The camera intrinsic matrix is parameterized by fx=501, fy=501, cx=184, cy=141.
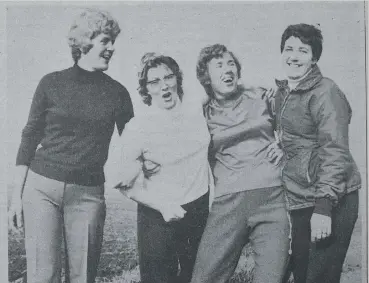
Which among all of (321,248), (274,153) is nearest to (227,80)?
(274,153)

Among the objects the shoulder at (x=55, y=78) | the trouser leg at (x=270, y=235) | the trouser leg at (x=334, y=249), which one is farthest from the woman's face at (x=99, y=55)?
the trouser leg at (x=334, y=249)

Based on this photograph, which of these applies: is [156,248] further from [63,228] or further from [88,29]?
[88,29]

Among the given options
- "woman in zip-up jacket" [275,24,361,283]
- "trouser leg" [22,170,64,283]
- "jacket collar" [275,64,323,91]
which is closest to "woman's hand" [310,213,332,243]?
"woman in zip-up jacket" [275,24,361,283]

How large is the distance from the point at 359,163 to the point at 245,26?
103 cm

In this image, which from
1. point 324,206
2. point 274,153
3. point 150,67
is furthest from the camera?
point 150,67

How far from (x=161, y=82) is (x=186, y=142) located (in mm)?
370

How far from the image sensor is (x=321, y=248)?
8.98 feet

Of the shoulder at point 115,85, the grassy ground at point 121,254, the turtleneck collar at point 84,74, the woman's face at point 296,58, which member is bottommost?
the grassy ground at point 121,254

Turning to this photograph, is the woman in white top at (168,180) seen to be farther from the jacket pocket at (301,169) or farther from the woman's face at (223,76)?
the jacket pocket at (301,169)

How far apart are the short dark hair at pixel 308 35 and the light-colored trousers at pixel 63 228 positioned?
4.56 ft

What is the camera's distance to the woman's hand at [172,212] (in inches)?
109

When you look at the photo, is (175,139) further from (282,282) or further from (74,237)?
(282,282)

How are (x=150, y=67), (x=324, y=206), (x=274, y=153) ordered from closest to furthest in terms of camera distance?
(x=324, y=206) < (x=274, y=153) < (x=150, y=67)

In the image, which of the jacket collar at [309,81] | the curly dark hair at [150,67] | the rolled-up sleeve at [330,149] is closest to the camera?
the rolled-up sleeve at [330,149]
